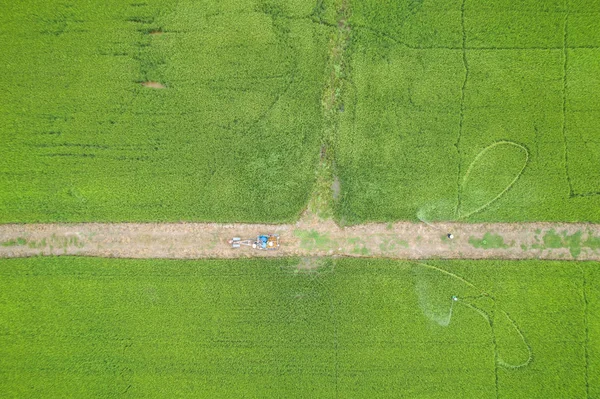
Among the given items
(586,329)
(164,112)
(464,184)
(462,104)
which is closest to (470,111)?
(462,104)

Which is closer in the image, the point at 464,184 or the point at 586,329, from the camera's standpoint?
the point at 586,329

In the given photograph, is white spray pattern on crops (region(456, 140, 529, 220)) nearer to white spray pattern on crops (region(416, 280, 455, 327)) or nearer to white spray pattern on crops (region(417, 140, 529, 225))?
white spray pattern on crops (region(417, 140, 529, 225))

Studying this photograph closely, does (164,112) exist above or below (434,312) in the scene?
above

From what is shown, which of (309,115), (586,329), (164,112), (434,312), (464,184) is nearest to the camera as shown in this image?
(586,329)

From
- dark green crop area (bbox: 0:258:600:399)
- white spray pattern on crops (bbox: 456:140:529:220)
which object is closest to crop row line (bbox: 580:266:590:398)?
dark green crop area (bbox: 0:258:600:399)

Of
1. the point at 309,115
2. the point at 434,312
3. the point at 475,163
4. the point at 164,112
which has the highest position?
the point at 164,112

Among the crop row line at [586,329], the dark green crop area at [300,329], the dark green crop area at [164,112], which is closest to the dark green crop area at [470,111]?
the dark green crop area at [164,112]

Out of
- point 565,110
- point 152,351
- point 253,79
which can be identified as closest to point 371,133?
point 253,79

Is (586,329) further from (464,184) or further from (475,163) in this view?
(475,163)
